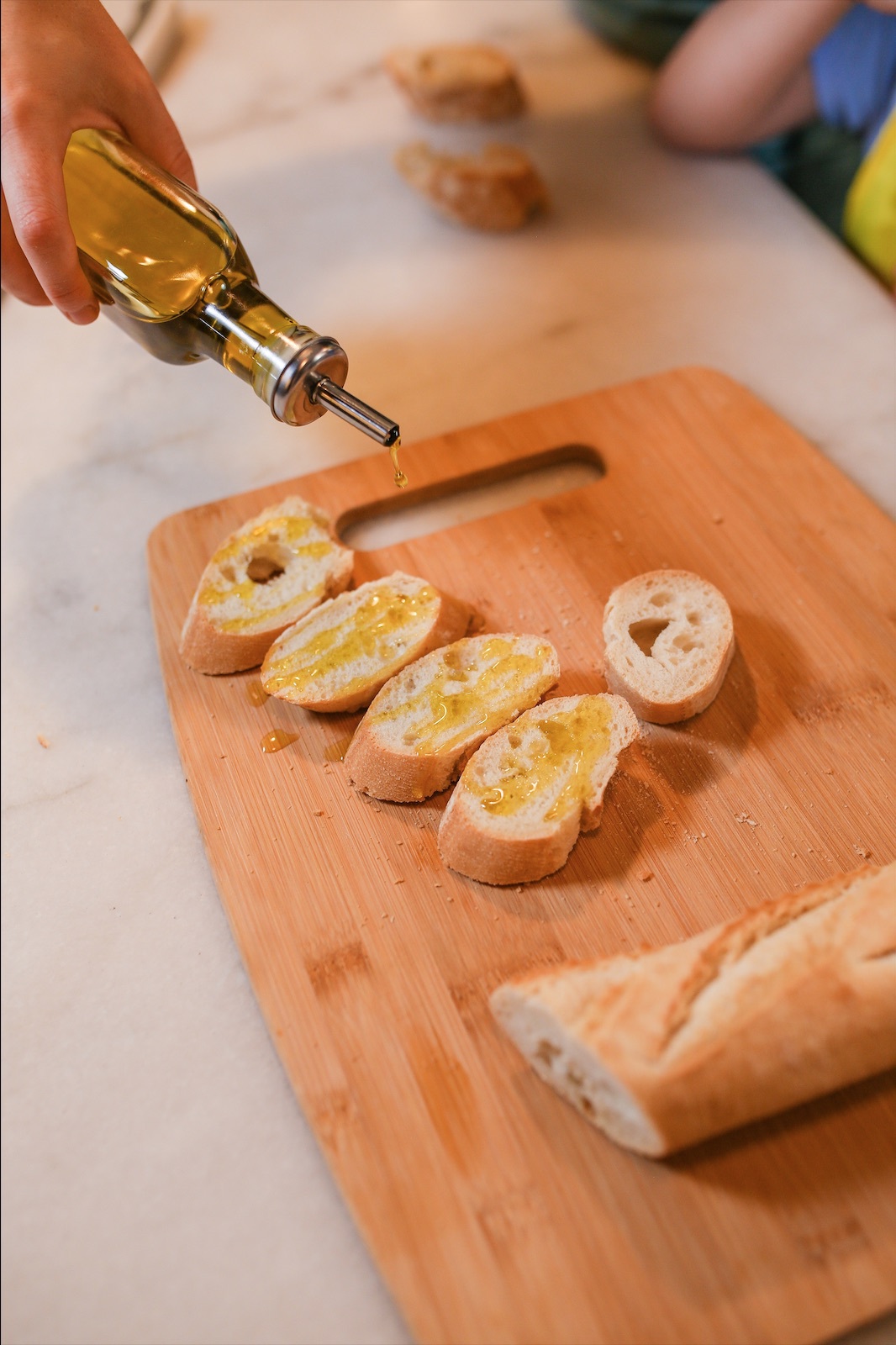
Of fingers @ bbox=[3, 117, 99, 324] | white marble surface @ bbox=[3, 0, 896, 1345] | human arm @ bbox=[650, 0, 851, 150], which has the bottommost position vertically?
white marble surface @ bbox=[3, 0, 896, 1345]

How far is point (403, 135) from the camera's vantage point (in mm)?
3398

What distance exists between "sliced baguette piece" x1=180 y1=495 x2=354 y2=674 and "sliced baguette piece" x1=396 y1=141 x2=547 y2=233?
1.32 meters

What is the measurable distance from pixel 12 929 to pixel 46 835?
202 millimetres

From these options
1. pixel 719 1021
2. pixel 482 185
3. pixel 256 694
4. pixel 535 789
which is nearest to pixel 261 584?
pixel 256 694

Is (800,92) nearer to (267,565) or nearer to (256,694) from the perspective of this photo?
(267,565)

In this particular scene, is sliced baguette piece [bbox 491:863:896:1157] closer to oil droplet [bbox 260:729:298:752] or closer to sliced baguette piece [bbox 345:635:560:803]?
sliced baguette piece [bbox 345:635:560:803]

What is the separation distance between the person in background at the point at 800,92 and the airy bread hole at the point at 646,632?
151cm

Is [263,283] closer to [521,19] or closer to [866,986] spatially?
[521,19]

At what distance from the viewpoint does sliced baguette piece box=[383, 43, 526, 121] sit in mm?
3270

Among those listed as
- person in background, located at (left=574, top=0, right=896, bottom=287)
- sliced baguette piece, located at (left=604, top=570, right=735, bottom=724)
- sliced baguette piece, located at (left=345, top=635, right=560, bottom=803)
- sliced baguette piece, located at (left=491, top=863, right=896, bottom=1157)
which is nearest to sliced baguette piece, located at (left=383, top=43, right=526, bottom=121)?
person in background, located at (left=574, top=0, right=896, bottom=287)

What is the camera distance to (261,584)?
7.09 ft

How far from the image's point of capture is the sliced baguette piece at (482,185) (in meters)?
2.93

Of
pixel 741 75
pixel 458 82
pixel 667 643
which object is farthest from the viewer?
pixel 458 82

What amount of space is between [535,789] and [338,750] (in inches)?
16.8
